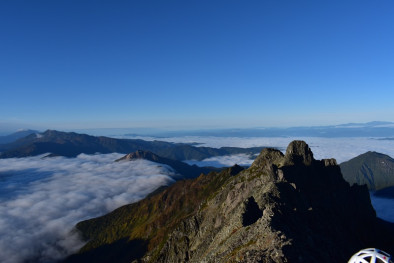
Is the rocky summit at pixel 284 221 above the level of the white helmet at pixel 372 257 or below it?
below

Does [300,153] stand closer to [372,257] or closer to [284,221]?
[284,221]

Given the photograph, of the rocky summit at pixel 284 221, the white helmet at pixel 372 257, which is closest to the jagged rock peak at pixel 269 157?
the rocky summit at pixel 284 221

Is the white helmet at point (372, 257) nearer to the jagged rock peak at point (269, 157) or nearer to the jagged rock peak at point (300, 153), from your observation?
the jagged rock peak at point (300, 153)

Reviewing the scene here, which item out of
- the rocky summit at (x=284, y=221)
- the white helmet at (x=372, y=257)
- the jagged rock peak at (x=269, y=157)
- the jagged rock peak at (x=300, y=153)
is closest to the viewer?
the white helmet at (x=372, y=257)

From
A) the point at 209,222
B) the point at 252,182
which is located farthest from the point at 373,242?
the point at 209,222

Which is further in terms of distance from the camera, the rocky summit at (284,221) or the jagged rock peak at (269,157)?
the jagged rock peak at (269,157)

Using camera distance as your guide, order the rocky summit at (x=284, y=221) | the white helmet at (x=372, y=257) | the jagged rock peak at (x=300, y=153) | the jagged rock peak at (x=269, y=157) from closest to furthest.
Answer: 1. the white helmet at (x=372, y=257)
2. the rocky summit at (x=284, y=221)
3. the jagged rock peak at (x=300, y=153)
4. the jagged rock peak at (x=269, y=157)

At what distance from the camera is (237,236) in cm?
5734

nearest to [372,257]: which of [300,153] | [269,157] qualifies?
[300,153]

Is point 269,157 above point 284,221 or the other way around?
above

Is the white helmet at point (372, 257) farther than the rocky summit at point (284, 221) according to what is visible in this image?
No

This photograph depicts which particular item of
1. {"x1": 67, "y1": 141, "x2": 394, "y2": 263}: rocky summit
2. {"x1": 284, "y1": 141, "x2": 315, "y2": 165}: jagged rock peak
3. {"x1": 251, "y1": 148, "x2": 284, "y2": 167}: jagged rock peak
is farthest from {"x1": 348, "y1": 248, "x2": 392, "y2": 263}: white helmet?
{"x1": 251, "y1": 148, "x2": 284, "y2": 167}: jagged rock peak

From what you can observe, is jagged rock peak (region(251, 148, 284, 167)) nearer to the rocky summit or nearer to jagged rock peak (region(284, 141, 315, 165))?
the rocky summit

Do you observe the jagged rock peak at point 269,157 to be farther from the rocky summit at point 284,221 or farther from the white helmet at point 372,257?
the white helmet at point 372,257
